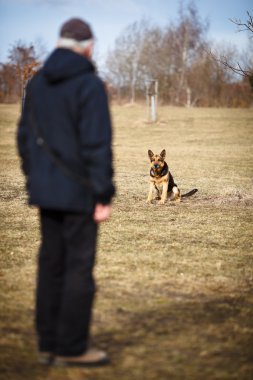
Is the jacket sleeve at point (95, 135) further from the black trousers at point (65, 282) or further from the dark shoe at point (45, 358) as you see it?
the dark shoe at point (45, 358)

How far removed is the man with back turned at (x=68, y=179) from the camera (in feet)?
8.77

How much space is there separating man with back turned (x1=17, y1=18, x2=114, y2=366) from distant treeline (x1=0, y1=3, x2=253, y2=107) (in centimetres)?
3398

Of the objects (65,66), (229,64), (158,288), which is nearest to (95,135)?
(65,66)

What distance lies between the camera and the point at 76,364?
2.86 meters

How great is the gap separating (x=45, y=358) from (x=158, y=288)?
1.82 metres

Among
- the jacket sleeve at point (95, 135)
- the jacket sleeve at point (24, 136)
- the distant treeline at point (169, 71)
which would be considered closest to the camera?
the jacket sleeve at point (95, 135)

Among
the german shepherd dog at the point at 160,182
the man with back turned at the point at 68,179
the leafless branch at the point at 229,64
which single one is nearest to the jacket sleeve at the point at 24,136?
the man with back turned at the point at 68,179

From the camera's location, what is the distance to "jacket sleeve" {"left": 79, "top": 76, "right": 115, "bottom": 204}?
265 cm

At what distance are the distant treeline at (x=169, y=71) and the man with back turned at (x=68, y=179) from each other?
33977mm

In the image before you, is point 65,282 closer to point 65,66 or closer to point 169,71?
point 65,66

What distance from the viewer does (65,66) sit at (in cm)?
268

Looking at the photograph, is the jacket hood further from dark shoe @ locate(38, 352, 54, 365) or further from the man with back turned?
dark shoe @ locate(38, 352, 54, 365)

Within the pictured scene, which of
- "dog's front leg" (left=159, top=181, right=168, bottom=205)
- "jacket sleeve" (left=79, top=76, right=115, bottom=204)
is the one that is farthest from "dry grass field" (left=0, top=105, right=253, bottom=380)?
"jacket sleeve" (left=79, top=76, right=115, bottom=204)

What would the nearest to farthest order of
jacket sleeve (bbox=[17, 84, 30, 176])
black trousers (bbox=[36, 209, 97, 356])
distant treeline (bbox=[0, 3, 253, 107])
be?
black trousers (bbox=[36, 209, 97, 356]) → jacket sleeve (bbox=[17, 84, 30, 176]) → distant treeline (bbox=[0, 3, 253, 107])
